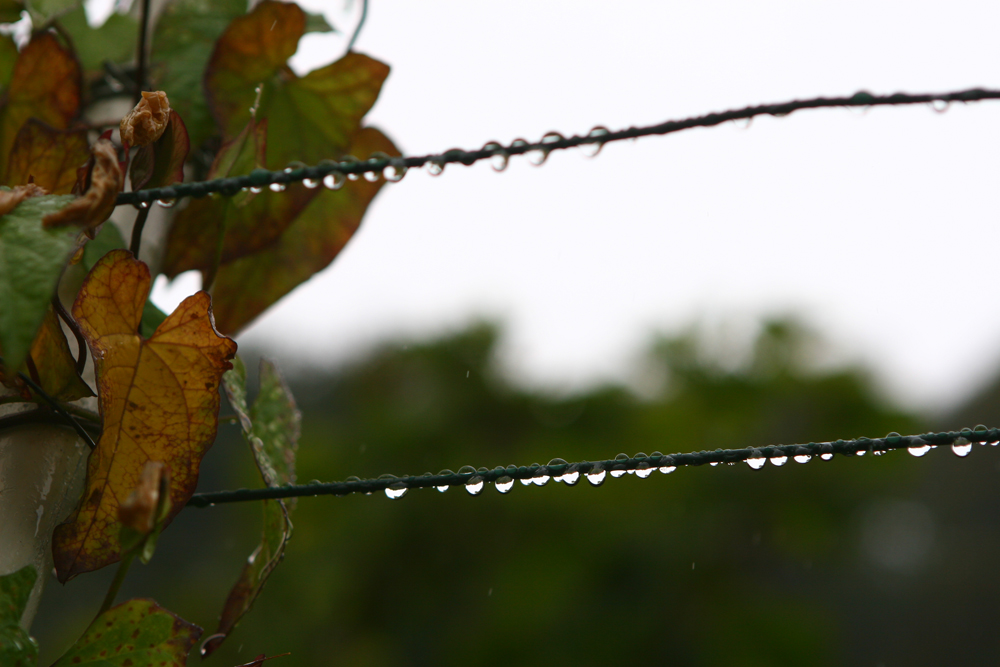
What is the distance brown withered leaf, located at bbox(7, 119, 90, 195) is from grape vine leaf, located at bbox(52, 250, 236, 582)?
0.11m

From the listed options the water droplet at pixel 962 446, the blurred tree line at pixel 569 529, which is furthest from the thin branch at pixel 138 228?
the blurred tree line at pixel 569 529

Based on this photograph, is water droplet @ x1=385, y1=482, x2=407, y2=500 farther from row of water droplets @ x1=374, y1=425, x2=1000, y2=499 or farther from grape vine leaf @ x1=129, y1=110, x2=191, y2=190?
grape vine leaf @ x1=129, y1=110, x2=191, y2=190

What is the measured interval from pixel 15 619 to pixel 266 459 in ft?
0.40

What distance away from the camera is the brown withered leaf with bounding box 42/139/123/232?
228mm

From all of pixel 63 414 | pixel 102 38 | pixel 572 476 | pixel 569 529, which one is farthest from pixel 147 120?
pixel 569 529

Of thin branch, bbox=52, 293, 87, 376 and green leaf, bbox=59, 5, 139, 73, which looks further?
green leaf, bbox=59, 5, 139, 73

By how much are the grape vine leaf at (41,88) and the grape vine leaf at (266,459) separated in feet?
0.67

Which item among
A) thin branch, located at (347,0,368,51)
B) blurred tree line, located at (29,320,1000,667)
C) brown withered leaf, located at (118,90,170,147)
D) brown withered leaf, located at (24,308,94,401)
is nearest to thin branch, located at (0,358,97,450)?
brown withered leaf, located at (24,308,94,401)

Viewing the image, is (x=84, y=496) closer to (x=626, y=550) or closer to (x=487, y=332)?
(x=626, y=550)

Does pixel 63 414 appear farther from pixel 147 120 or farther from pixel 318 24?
pixel 318 24

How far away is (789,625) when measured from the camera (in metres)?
3.38

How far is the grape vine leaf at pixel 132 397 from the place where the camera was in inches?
11.0

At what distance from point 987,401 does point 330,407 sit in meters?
7.39

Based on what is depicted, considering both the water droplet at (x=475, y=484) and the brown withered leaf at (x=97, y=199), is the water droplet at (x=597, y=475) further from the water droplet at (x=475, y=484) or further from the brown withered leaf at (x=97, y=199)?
the brown withered leaf at (x=97, y=199)
